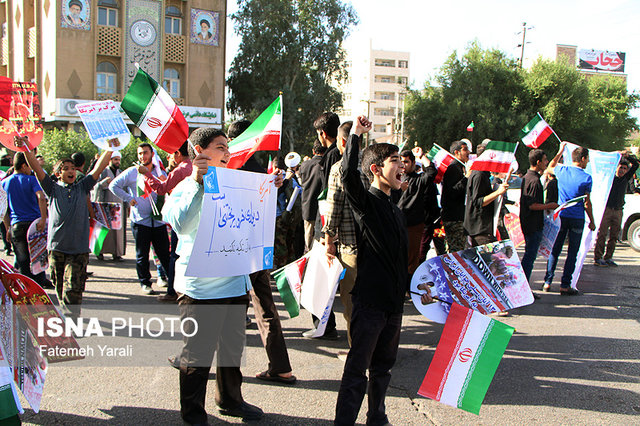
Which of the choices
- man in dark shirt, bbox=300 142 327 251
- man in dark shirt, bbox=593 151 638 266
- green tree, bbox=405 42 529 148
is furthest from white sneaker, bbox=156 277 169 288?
green tree, bbox=405 42 529 148

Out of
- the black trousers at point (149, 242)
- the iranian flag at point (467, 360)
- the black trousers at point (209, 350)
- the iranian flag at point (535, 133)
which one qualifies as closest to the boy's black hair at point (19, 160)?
the black trousers at point (149, 242)

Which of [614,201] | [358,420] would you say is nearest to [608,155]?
[614,201]

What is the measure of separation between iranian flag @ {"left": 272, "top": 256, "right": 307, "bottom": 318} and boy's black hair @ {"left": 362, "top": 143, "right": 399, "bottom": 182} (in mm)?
1405

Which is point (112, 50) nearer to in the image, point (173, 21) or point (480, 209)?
point (173, 21)

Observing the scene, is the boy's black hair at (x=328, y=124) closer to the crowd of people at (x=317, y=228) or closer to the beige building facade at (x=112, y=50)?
the crowd of people at (x=317, y=228)

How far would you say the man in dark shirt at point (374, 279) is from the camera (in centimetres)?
334

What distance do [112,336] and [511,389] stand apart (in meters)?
3.82

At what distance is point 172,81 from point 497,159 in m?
35.6

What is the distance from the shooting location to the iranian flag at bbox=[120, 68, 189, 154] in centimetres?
378

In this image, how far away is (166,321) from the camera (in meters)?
6.12

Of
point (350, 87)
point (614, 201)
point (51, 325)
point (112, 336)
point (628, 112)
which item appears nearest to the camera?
point (51, 325)

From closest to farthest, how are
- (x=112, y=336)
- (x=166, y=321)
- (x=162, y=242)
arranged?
(x=112, y=336) → (x=166, y=321) → (x=162, y=242)

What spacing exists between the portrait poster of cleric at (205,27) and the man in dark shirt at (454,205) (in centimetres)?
3538

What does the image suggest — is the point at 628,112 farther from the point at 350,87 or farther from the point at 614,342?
the point at 350,87
